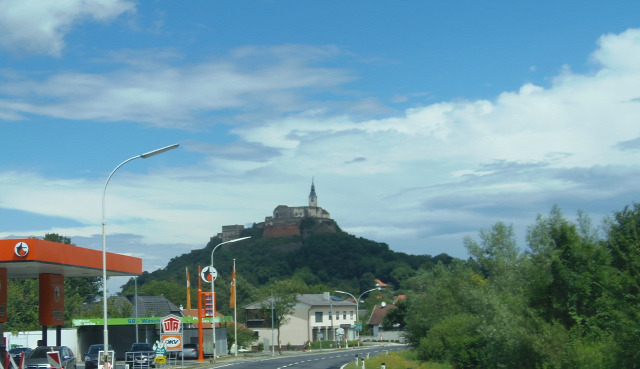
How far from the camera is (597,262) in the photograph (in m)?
23.3

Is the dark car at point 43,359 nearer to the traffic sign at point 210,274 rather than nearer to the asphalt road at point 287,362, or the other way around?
the asphalt road at point 287,362

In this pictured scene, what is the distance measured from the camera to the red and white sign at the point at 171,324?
40938mm

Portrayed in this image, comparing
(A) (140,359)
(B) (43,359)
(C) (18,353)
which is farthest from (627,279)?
(C) (18,353)

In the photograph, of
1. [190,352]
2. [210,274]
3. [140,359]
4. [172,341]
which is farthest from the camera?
[190,352]

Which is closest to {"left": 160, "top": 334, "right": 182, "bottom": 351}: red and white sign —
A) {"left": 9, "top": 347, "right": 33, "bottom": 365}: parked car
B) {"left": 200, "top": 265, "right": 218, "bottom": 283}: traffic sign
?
{"left": 9, "top": 347, "right": 33, "bottom": 365}: parked car

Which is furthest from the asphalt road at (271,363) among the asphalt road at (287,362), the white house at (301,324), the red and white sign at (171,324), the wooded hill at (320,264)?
the wooded hill at (320,264)

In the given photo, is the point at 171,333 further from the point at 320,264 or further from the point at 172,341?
the point at 320,264

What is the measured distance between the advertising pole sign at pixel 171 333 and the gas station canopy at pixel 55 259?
3564 mm

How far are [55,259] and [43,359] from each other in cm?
436

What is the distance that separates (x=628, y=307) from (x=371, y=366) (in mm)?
24843

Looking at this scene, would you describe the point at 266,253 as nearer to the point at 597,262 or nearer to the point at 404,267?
the point at 404,267

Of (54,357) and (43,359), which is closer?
(54,357)

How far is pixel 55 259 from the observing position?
98.8 ft

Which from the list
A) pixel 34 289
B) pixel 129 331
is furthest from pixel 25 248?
pixel 34 289
